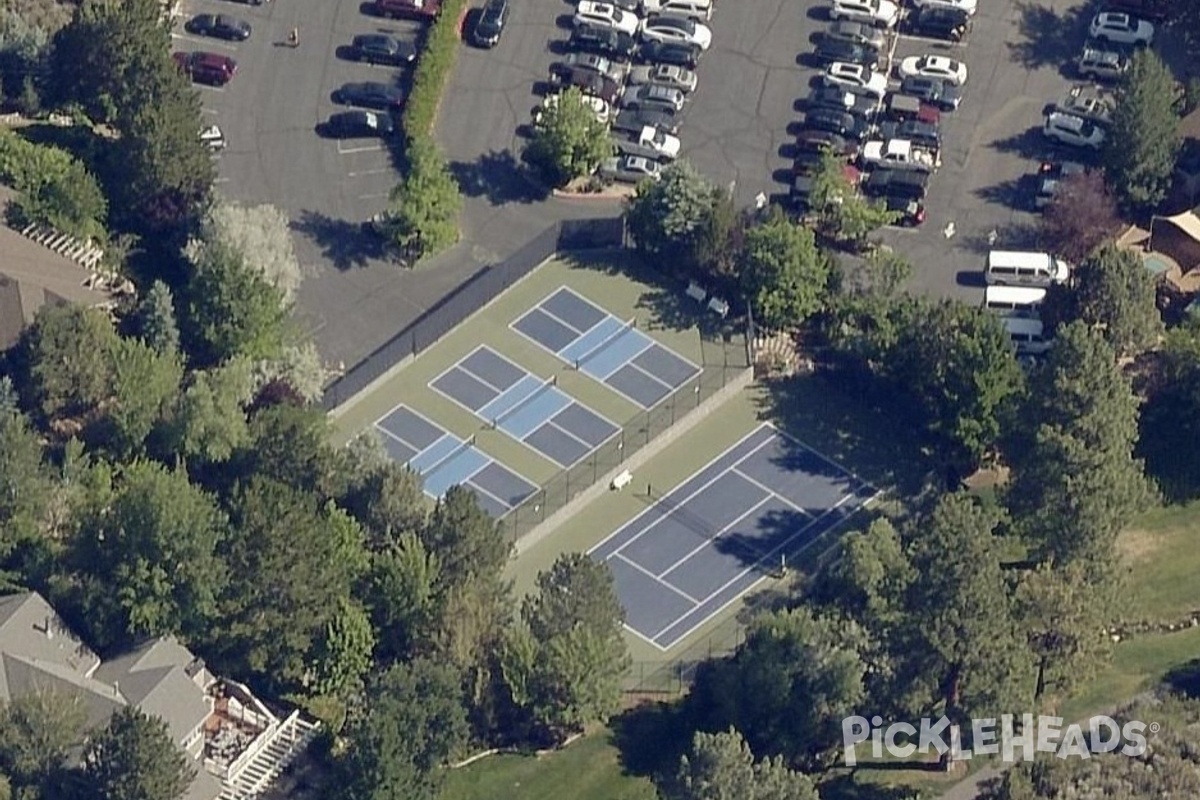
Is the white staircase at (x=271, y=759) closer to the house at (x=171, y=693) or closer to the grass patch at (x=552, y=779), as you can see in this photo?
the house at (x=171, y=693)

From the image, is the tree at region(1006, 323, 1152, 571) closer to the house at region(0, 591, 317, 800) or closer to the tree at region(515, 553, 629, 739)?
the tree at region(515, 553, 629, 739)

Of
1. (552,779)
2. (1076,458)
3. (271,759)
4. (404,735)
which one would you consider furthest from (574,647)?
(1076,458)

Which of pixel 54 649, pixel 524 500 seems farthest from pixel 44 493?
pixel 524 500

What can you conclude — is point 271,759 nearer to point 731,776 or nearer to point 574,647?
point 574,647

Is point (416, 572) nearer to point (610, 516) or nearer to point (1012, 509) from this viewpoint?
point (610, 516)

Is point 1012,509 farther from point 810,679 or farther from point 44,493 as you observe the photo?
point 44,493

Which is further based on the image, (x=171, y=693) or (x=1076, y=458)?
(x=1076, y=458)

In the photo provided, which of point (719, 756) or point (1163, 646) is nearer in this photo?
point (719, 756)
